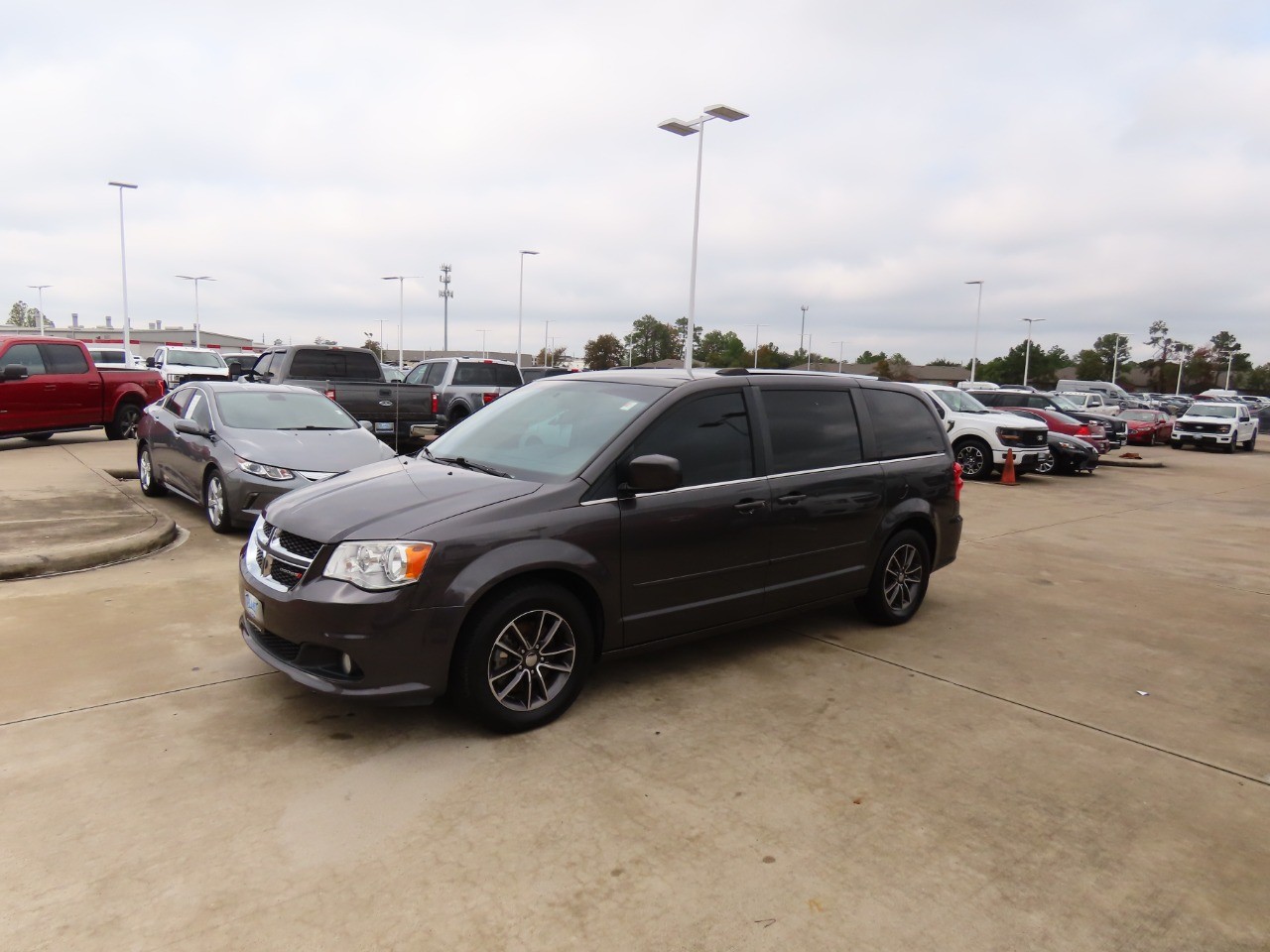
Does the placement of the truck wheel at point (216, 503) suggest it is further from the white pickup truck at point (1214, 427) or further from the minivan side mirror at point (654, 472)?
the white pickup truck at point (1214, 427)

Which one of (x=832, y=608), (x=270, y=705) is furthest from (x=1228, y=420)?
(x=270, y=705)

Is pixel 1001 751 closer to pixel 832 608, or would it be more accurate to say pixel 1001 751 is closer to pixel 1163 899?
pixel 1163 899

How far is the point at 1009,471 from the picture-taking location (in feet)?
50.6

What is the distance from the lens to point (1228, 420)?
89.9 feet

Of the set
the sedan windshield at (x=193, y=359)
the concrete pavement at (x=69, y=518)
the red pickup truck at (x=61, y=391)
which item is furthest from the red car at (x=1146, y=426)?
the sedan windshield at (x=193, y=359)

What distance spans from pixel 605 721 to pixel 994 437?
13.9 metres

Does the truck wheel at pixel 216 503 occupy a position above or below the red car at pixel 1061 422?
below

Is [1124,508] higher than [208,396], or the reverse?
[208,396]

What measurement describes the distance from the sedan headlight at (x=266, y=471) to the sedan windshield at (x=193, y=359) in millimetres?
20182

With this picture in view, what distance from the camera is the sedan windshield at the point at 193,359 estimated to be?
2586 cm

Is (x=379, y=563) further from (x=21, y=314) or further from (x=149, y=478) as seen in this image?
(x=21, y=314)

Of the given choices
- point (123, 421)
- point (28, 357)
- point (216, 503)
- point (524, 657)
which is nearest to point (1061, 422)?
point (216, 503)

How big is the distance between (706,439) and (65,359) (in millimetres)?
14581

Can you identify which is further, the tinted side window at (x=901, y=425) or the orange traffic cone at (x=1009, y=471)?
the orange traffic cone at (x=1009, y=471)
